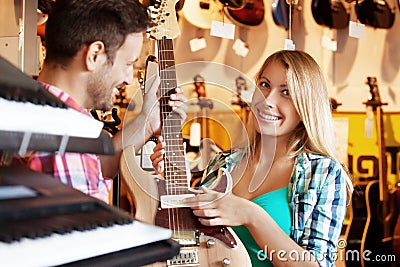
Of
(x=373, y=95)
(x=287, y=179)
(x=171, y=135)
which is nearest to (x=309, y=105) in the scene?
(x=287, y=179)

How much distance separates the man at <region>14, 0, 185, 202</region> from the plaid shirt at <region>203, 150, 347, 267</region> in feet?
2.05

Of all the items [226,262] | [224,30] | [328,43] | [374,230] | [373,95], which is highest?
[328,43]

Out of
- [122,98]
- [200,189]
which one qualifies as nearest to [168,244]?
[200,189]

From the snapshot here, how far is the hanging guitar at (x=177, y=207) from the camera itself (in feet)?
4.59

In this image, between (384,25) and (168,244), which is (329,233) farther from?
(384,25)

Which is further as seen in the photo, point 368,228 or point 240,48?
point 240,48

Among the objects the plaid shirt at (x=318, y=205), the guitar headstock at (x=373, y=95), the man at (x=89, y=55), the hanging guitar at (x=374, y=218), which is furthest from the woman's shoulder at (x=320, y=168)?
the guitar headstock at (x=373, y=95)

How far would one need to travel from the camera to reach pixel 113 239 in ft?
1.86

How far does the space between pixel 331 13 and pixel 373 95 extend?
2.29ft

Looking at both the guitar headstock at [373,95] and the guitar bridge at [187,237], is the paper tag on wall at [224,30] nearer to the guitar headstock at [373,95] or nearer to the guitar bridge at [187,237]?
the guitar headstock at [373,95]

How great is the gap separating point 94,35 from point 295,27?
359 cm

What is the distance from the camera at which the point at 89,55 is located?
91 centimetres

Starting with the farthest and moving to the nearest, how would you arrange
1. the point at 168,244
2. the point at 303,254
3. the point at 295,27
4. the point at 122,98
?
the point at 295,27 → the point at 122,98 → the point at 303,254 → the point at 168,244

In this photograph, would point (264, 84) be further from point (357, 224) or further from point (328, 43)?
point (328, 43)
